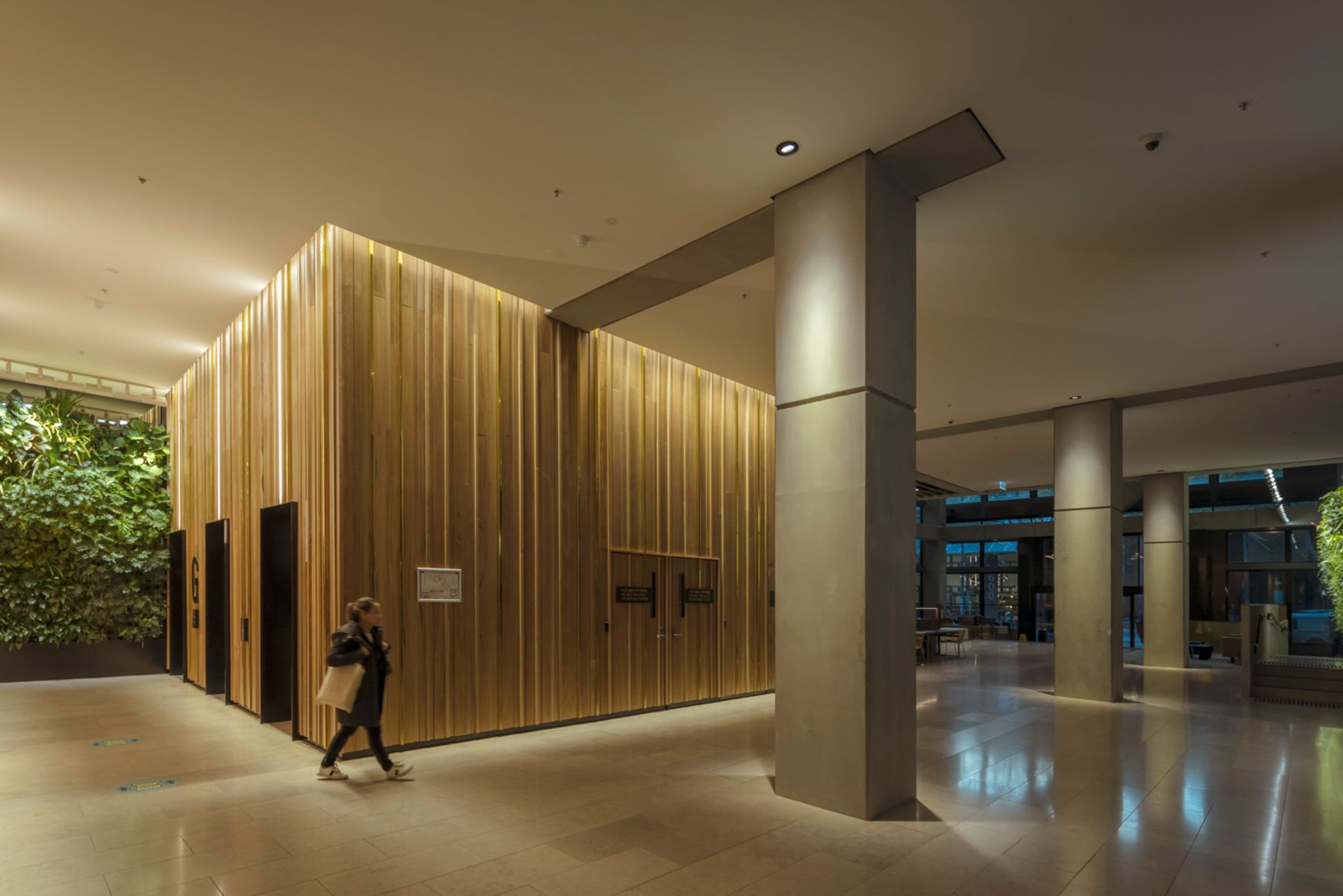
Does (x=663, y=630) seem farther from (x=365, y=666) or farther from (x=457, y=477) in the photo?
(x=365, y=666)

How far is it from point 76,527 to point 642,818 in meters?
12.2

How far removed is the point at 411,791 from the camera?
6160 mm

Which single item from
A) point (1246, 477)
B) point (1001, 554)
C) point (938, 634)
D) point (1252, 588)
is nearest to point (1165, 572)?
point (938, 634)

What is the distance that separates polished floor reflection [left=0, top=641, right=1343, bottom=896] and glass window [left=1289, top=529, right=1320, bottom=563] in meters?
16.9

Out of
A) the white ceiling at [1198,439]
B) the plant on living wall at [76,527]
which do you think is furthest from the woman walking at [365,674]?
the white ceiling at [1198,439]

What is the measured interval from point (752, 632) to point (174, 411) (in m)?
10.9

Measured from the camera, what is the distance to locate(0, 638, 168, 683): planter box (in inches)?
492

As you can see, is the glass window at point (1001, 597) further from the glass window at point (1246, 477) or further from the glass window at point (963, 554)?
the glass window at point (1246, 477)

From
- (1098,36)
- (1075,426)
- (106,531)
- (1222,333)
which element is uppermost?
(1098,36)

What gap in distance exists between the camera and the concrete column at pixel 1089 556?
1255 centimetres

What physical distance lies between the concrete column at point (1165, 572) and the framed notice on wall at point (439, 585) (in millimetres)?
17671

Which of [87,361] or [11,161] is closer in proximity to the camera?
[11,161]

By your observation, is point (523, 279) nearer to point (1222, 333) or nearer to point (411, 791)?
point (411, 791)

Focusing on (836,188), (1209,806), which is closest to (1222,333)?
(1209,806)
